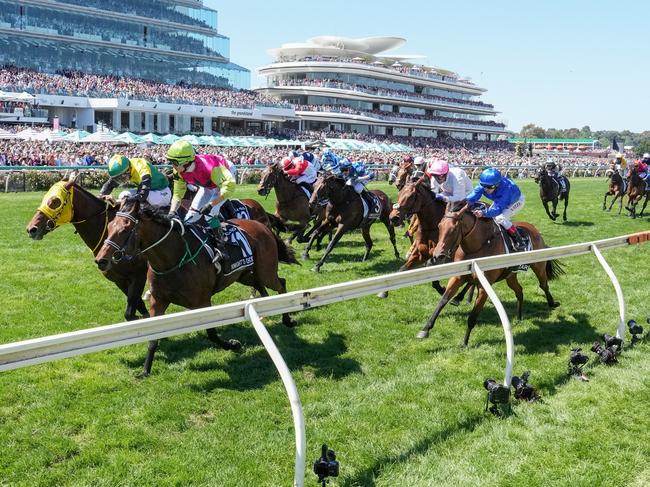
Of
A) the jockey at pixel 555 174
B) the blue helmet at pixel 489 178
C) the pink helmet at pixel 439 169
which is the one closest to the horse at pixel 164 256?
the blue helmet at pixel 489 178

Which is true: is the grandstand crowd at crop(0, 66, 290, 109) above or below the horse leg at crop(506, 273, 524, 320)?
above

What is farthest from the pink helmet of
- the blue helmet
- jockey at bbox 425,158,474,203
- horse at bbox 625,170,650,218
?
horse at bbox 625,170,650,218

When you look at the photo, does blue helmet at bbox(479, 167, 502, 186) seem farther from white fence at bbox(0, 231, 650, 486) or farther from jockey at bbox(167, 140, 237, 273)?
jockey at bbox(167, 140, 237, 273)

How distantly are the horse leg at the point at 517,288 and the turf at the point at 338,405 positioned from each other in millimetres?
279

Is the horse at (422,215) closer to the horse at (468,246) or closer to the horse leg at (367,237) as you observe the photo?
the horse at (468,246)

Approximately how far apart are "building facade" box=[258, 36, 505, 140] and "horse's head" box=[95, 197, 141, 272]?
214ft

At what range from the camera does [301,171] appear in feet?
38.2

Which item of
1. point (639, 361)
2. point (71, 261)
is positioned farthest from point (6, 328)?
point (639, 361)

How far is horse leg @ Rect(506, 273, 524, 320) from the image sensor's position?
24.1 feet

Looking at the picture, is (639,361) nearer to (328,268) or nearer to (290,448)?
(290,448)

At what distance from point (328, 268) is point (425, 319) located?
306 centimetres

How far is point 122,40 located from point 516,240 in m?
64.9

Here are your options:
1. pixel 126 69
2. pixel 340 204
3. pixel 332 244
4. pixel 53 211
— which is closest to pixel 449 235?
pixel 53 211

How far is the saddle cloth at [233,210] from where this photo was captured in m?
9.18
